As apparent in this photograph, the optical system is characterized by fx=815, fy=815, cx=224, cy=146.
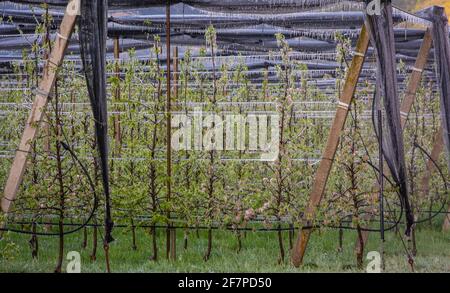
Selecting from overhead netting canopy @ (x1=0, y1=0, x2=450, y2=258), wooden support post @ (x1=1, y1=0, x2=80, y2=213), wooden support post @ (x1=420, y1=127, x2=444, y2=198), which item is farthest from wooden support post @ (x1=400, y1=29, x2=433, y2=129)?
wooden support post @ (x1=1, y1=0, x2=80, y2=213)

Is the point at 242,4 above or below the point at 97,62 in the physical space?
above

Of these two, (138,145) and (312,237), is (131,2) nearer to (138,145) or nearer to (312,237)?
(138,145)

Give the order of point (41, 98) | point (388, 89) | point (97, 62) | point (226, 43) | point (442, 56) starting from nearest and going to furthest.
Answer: point (97, 62)
point (41, 98)
point (388, 89)
point (442, 56)
point (226, 43)

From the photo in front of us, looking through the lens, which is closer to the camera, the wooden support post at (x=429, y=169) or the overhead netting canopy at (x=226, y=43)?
the overhead netting canopy at (x=226, y=43)

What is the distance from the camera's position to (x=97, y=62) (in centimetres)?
667

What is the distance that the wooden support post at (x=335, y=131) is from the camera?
25.0 feet
